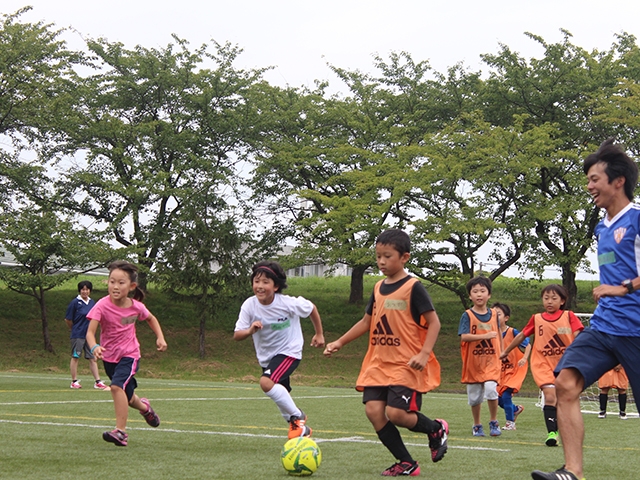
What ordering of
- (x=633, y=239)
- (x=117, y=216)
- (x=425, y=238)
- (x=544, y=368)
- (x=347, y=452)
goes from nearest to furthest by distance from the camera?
1. (x=633, y=239)
2. (x=347, y=452)
3. (x=544, y=368)
4. (x=425, y=238)
5. (x=117, y=216)

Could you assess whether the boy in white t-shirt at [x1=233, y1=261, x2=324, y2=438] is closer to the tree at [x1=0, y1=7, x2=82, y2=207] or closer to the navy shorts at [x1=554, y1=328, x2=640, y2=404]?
the navy shorts at [x1=554, y1=328, x2=640, y2=404]

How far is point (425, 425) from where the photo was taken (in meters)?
6.24

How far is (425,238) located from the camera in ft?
95.6

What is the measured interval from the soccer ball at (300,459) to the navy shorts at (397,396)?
0.53 meters

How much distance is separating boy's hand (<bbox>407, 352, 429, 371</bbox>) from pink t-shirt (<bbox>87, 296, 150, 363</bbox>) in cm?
323

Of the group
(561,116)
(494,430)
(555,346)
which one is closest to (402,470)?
(494,430)

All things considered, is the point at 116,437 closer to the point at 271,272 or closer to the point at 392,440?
the point at 271,272

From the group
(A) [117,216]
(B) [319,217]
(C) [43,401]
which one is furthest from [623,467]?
(A) [117,216]

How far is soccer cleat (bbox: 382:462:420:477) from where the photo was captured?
6.04 m

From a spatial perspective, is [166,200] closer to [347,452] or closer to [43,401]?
[43,401]

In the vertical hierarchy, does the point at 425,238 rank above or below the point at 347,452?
above

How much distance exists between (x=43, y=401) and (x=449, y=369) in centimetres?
1946

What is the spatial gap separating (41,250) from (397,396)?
80.3ft

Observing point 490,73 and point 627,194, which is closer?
point 627,194
